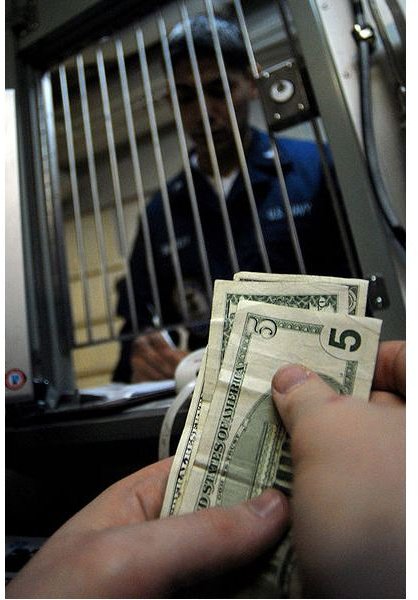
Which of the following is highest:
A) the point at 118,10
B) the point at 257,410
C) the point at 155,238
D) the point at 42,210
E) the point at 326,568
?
the point at 118,10

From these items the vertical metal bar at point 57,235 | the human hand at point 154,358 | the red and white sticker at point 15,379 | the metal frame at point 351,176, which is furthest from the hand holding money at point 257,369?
the human hand at point 154,358

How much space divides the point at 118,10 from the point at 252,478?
1.12 meters

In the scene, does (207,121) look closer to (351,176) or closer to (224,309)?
(351,176)

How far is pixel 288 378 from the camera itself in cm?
38

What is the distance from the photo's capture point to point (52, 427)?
758mm

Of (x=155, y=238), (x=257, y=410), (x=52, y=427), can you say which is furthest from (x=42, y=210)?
(x=257, y=410)

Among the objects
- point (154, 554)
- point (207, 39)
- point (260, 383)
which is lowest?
point (154, 554)

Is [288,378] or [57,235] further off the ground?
[57,235]

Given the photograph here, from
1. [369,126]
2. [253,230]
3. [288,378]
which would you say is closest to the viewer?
[288,378]

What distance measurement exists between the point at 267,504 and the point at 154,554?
11 centimetres

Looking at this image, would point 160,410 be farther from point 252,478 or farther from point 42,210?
point 42,210

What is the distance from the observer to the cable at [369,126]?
638mm

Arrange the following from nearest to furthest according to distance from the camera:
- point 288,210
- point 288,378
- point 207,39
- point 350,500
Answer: point 350,500
point 288,378
point 288,210
point 207,39

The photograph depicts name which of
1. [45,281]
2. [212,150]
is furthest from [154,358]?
[212,150]
